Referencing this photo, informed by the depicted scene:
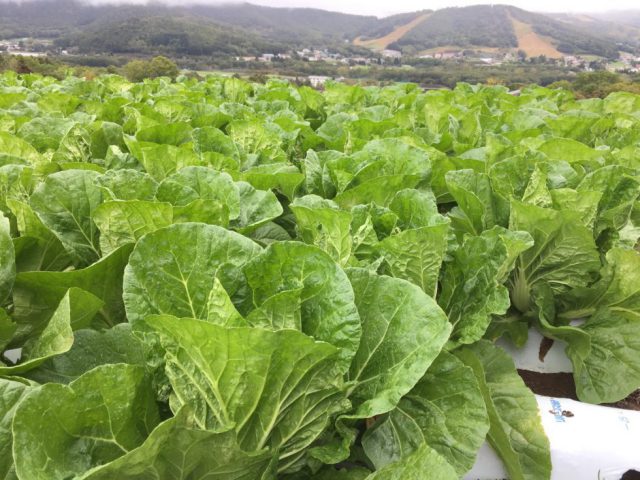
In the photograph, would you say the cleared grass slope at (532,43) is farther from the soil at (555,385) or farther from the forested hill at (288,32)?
the soil at (555,385)

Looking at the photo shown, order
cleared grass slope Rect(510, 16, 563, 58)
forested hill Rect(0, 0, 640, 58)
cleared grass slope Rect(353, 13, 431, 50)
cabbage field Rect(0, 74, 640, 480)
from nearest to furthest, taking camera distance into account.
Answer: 1. cabbage field Rect(0, 74, 640, 480)
2. forested hill Rect(0, 0, 640, 58)
3. cleared grass slope Rect(510, 16, 563, 58)
4. cleared grass slope Rect(353, 13, 431, 50)

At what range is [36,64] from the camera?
19125 millimetres

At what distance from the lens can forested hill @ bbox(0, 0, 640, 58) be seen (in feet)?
235

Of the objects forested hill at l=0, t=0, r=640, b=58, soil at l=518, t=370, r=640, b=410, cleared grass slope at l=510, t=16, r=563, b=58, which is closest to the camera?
soil at l=518, t=370, r=640, b=410

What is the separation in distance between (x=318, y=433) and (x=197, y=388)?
1.33ft

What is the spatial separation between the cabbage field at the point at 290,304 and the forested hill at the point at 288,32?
6800 centimetres

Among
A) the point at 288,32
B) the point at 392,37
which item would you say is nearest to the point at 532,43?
the point at 392,37

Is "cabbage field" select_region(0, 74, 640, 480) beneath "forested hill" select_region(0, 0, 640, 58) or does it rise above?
above

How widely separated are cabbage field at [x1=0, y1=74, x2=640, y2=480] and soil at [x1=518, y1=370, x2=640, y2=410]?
219mm

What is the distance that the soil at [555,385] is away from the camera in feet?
9.99

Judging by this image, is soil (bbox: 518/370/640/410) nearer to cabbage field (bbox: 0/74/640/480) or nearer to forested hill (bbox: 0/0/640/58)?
cabbage field (bbox: 0/74/640/480)

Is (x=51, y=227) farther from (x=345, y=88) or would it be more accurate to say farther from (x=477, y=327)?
(x=345, y=88)

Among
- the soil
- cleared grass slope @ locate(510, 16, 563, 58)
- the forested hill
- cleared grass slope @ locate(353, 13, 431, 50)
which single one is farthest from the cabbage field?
cleared grass slope @ locate(353, 13, 431, 50)

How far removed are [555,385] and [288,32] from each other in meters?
168
